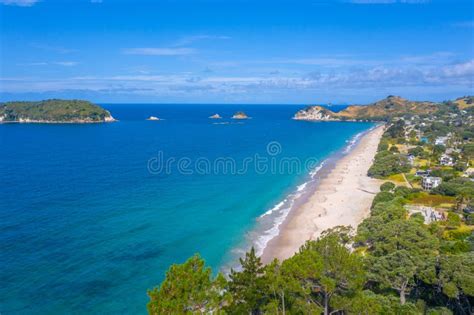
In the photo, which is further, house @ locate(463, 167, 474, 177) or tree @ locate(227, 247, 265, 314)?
house @ locate(463, 167, 474, 177)

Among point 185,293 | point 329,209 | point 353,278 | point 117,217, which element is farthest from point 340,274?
point 117,217

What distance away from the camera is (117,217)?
49219 millimetres

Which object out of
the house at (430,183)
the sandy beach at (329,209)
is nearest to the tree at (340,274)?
the sandy beach at (329,209)

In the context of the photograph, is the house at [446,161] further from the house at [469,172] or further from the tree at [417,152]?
the tree at [417,152]

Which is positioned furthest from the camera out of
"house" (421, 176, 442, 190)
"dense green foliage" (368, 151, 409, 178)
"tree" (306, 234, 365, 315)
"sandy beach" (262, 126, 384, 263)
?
→ "dense green foliage" (368, 151, 409, 178)

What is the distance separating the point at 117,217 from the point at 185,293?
3664 cm

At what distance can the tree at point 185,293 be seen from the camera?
15023 mm

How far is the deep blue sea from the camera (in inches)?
1251

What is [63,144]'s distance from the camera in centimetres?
12056

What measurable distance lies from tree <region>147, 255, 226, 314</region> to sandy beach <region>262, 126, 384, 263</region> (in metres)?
22.4

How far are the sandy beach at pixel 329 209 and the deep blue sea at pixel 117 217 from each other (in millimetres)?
3978

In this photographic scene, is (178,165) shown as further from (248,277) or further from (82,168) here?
(248,277)

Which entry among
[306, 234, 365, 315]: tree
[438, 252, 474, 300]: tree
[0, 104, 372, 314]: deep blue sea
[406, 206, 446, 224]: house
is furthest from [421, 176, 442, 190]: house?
[306, 234, 365, 315]: tree

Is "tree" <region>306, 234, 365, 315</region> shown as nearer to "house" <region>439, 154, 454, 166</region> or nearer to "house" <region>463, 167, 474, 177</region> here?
"house" <region>463, 167, 474, 177</region>
